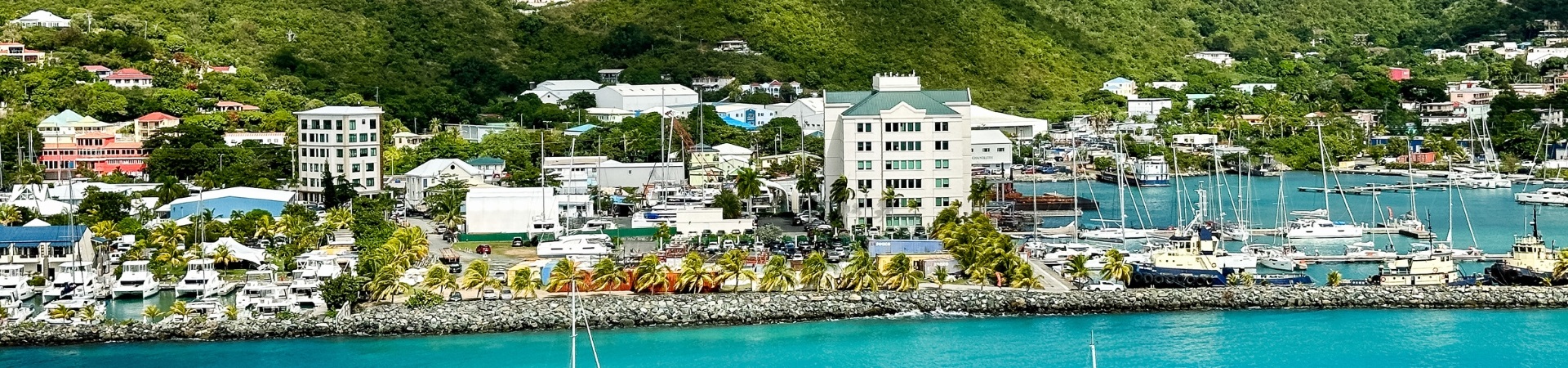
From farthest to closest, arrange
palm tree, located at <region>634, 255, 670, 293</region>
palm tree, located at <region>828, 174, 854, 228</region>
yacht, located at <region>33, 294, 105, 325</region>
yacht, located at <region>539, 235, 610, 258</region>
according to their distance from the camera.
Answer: palm tree, located at <region>828, 174, 854, 228</region> < yacht, located at <region>539, 235, 610, 258</region> < palm tree, located at <region>634, 255, 670, 293</region> < yacht, located at <region>33, 294, 105, 325</region>

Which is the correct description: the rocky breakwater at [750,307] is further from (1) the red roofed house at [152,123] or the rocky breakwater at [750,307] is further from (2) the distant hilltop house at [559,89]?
(2) the distant hilltop house at [559,89]

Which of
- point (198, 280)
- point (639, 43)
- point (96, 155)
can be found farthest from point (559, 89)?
point (198, 280)

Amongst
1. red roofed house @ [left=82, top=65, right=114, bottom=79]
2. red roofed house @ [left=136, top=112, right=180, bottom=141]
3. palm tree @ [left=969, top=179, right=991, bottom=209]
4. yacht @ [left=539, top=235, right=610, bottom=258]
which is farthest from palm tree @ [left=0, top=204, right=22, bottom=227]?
red roofed house @ [left=82, top=65, right=114, bottom=79]

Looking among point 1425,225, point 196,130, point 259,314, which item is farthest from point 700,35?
point 259,314

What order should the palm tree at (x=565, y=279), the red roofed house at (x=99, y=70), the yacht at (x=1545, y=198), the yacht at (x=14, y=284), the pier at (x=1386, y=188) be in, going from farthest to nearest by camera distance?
1. the red roofed house at (x=99, y=70)
2. the pier at (x=1386, y=188)
3. the yacht at (x=1545, y=198)
4. the palm tree at (x=565, y=279)
5. the yacht at (x=14, y=284)

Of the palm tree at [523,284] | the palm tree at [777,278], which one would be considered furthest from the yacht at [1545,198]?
the palm tree at [523,284]

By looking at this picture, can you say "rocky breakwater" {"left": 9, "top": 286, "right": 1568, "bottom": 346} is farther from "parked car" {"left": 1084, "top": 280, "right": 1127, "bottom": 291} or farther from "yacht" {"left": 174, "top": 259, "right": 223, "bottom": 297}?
"yacht" {"left": 174, "top": 259, "right": 223, "bottom": 297}

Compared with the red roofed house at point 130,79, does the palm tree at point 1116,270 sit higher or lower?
lower
